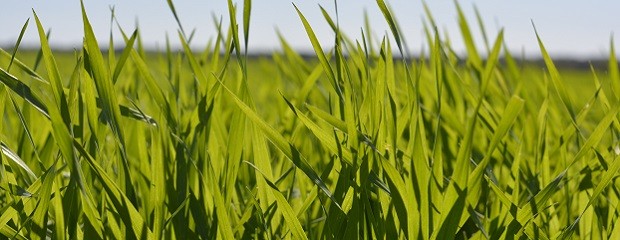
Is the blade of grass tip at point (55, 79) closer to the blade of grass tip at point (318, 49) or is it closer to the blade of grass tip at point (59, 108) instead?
the blade of grass tip at point (59, 108)

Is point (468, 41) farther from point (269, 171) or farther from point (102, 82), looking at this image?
point (102, 82)

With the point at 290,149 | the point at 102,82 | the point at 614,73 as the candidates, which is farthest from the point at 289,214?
the point at 614,73

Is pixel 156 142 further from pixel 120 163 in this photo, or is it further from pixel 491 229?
pixel 491 229

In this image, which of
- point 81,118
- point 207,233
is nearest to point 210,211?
point 207,233

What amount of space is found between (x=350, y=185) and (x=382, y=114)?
0.24 ft

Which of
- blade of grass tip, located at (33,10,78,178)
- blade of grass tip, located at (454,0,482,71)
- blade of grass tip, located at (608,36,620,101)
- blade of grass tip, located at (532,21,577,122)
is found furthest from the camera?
blade of grass tip, located at (454,0,482,71)

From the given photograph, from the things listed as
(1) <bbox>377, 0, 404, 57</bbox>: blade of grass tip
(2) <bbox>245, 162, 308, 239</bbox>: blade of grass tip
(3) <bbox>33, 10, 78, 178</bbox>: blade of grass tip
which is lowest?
(2) <bbox>245, 162, 308, 239</bbox>: blade of grass tip

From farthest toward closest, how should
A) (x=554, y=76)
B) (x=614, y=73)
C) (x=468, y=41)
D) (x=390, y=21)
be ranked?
(x=468, y=41) < (x=614, y=73) < (x=554, y=76) < (x=390, y=21)

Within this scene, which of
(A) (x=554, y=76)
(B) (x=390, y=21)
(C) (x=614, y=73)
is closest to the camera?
(B) (x=390, y=21)

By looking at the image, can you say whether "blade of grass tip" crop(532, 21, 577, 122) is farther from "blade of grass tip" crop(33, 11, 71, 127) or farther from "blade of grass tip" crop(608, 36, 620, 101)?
"blade of grass tip" crop(33, 11, 71, 127)

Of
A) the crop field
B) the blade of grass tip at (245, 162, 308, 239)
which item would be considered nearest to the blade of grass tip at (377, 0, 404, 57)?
the crop field

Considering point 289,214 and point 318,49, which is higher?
point 318,49

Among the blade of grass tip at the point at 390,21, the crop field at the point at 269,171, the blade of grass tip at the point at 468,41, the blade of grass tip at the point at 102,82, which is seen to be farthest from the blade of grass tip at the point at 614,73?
the blade of grass tip at the point at 102,82

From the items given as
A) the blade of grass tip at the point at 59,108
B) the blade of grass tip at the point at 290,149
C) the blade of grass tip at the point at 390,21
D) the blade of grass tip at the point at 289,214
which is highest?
the blade of grass tip at the point at 390,21
